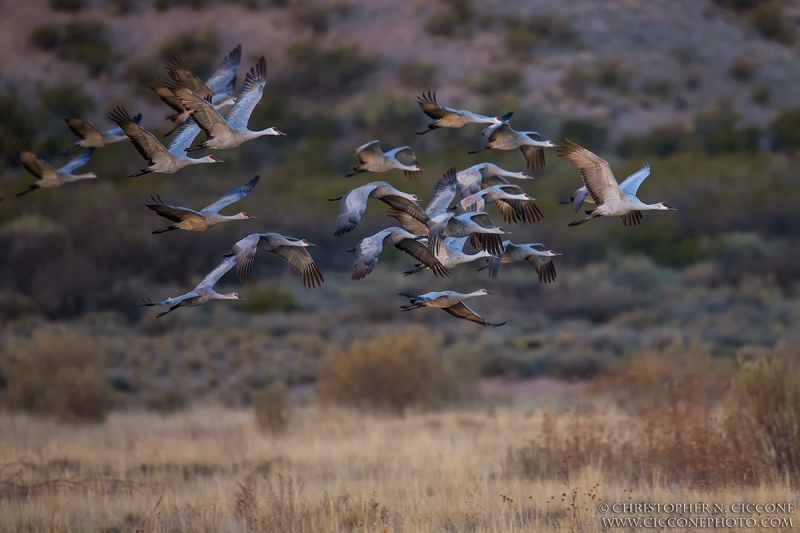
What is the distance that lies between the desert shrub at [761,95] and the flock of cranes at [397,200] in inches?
1464

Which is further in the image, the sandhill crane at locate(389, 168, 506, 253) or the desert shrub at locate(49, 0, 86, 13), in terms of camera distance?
the desert shrub at locate(49, 0, 86, 13)

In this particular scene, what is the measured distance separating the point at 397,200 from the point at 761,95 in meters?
39.3

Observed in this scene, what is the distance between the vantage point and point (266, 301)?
2811 centimetres

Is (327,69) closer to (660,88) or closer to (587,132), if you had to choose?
(587,132)

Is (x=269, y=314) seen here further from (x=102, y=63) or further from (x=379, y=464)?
(x=102, y=63)

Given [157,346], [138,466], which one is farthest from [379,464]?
[157,346]

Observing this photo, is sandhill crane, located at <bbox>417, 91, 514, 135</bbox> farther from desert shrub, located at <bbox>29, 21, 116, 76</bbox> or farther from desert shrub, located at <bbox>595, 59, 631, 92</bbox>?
desert shrub, located at <bbox>595, 59, 631, 92</bbox>

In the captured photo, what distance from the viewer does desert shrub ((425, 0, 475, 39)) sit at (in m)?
49.1

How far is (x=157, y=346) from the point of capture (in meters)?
23.8

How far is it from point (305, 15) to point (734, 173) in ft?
72.7

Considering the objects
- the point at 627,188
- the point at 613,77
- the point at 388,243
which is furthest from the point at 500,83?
the point at 388,243

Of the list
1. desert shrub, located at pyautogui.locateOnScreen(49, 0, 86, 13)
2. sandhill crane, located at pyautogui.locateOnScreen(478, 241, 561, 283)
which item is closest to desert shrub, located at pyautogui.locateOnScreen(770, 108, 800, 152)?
desert shrub, located at pyautogui.locateOnScreen(49, 0, 86, 13)

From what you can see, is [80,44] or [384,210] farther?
[80,44]

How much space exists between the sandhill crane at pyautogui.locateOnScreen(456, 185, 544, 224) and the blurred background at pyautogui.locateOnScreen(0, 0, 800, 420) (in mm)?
5858
